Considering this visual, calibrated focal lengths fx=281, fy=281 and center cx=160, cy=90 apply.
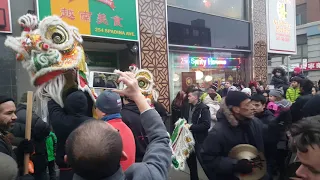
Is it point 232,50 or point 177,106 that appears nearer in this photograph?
point 177,106

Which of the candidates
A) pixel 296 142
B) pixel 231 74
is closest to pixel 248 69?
pixel 231 74

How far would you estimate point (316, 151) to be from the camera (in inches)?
52.0

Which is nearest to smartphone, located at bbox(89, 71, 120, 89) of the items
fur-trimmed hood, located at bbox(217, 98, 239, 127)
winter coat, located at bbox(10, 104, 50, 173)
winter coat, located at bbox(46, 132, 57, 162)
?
winter coat, located at bbox(10, 104, 50, 173)

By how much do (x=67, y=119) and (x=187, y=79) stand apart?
7.06 m

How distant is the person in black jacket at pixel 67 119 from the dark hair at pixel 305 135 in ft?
6.52

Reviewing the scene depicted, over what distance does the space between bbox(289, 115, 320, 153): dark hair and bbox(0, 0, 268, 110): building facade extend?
19.2ft

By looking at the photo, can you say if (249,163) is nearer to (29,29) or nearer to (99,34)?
(29,29)

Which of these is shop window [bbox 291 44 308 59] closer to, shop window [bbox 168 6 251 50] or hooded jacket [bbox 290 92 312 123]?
shop window [bbox 168 6 251 50]

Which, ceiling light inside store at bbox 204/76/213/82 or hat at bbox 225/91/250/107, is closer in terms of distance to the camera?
hat at bbox 225/91/250/107

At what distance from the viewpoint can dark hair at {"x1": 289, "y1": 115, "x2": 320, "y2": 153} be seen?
53.5 inches

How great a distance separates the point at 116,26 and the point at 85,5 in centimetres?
97

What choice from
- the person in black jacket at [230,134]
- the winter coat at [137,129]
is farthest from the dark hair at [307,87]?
the winter coat at [137,129]

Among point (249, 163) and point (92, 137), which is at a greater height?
point (92, 137)

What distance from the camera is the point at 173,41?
889 cm
